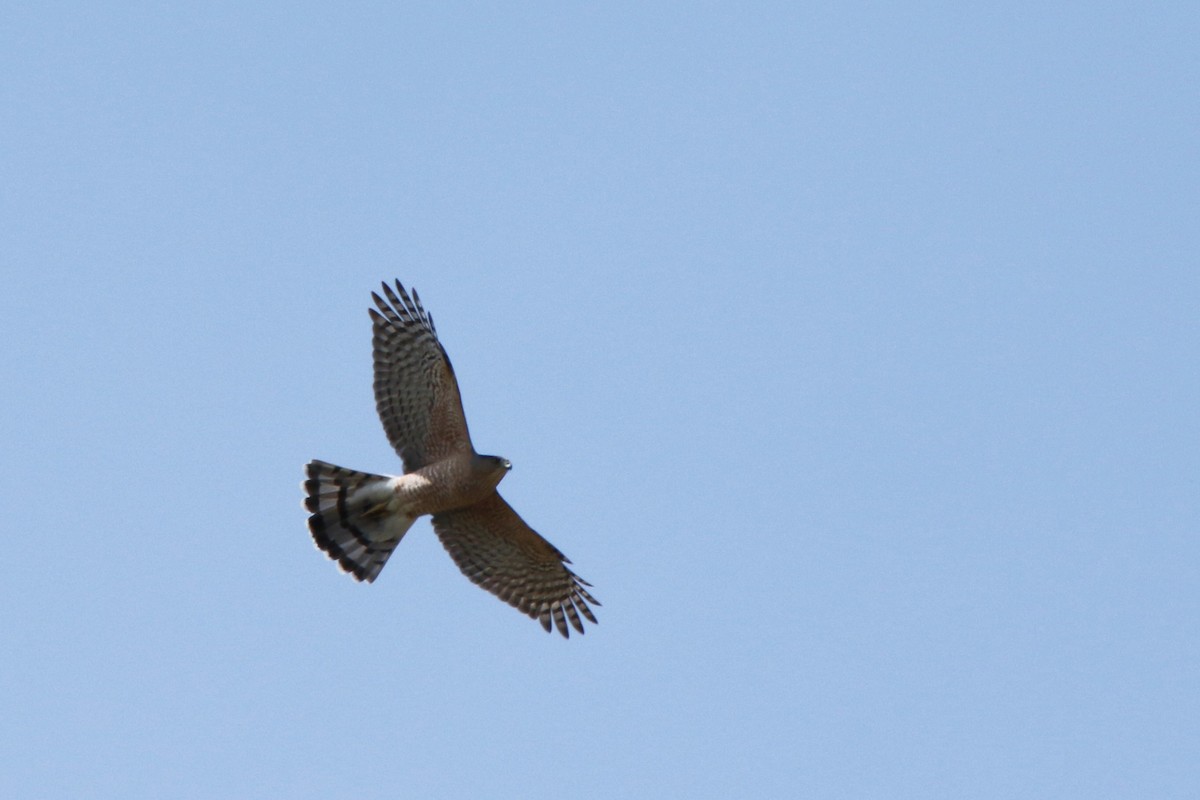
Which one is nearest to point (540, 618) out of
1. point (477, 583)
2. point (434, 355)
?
point (477, 583)

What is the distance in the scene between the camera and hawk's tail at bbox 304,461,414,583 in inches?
613

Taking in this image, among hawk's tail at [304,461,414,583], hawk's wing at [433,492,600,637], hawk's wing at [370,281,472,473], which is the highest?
hawk's wing at [370,281,472,473]

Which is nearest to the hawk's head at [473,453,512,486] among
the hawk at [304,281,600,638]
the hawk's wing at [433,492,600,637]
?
the hawk at [304,281,600,638]

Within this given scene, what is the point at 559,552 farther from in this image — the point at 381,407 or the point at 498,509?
the point at 381,407

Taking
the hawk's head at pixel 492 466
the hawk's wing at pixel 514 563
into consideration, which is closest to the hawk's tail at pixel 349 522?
the hawk's wing at pixel 514 563

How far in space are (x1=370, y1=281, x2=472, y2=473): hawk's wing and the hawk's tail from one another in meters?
0.52

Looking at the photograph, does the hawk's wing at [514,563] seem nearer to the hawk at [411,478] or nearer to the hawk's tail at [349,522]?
the hawk at [411,478]

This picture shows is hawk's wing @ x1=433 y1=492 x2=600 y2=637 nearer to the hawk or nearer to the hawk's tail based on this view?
the hawk

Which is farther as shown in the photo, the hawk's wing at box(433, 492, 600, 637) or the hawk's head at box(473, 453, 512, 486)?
the hawk's wing at box(433, 492, 600, 637)

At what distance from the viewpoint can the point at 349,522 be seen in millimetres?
15625

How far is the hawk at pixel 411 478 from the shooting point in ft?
50.1

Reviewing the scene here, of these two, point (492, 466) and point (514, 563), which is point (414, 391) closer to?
point (492, 466)

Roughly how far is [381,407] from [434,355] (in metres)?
0.69

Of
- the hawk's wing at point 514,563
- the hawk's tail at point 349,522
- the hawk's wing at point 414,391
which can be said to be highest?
the hawk's wing at point 414,391
